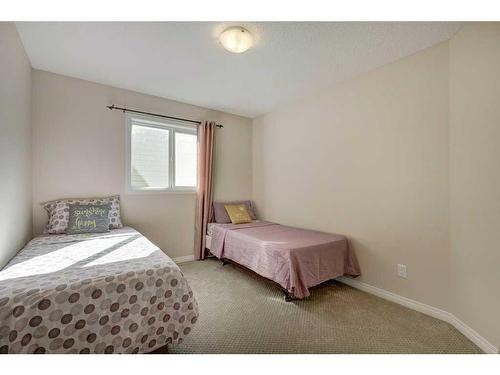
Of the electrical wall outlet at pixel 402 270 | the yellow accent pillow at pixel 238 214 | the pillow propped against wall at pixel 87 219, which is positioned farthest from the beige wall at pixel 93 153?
the electrical wall outlet at pixel 402 270

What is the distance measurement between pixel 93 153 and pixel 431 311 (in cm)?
382

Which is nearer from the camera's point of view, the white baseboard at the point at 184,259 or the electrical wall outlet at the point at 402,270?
the electrical wall outlet at the point at 402,270

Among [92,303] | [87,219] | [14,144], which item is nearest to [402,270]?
[92,303]

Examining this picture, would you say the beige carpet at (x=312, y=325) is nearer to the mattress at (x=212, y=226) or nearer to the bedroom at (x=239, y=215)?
the bedroom at (x=239, y=215)

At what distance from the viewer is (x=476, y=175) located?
1621 millimetres

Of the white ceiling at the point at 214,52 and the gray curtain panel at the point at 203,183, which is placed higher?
the white ceiling at the point at 214,52

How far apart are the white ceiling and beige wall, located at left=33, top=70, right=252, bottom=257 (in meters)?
0.19

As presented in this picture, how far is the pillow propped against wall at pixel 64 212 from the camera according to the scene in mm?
2320

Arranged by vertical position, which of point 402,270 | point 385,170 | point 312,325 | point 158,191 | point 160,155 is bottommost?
point 312,325

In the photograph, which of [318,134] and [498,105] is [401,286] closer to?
[498,105]

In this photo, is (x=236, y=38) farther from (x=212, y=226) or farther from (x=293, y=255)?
(x=212, y=226)

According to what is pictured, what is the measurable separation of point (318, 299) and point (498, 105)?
2.04 metres

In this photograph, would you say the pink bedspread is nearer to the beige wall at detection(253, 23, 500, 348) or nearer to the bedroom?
the bedroom

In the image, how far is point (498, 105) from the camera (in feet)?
4.85
